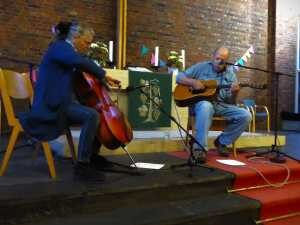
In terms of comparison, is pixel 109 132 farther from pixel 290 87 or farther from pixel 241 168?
pixel 290 87

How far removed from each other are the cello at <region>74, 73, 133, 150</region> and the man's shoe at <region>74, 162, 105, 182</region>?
0.21m

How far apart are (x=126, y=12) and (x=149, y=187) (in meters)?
4.43

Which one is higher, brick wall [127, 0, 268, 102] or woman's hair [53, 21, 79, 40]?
brick wall [127, 0, 268, 102]

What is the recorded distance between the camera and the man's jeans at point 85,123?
282 centimetres

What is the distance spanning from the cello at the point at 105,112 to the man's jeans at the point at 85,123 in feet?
0.20

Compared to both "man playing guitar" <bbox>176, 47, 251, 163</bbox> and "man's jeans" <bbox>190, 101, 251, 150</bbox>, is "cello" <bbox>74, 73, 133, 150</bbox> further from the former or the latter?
"man playing guitar" <bbox>176, 47, 251, 163</bbox>

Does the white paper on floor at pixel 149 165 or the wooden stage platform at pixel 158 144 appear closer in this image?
the white paper on floor at pixel 149 165

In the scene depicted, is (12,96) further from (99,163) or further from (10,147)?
(99,163)

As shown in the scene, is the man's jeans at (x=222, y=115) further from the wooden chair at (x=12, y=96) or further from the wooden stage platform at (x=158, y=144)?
the wooden chair at (x=12, y=96)

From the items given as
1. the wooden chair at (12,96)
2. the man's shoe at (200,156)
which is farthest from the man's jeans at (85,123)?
the man's shoe at (200,156)

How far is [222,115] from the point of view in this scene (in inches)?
160

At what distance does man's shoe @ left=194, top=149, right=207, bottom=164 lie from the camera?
3637mm

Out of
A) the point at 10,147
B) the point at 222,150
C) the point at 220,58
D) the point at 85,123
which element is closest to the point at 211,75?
the point at 220,58

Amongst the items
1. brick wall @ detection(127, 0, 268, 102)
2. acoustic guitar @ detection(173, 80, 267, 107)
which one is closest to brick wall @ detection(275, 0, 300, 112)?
brick wall @ detection(127, 0, 268, 102)
